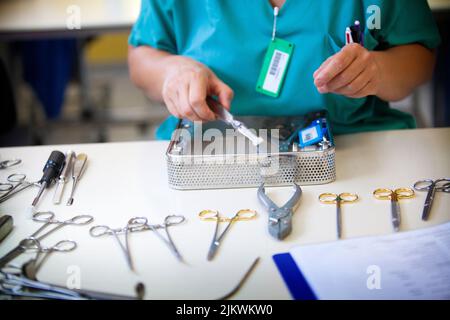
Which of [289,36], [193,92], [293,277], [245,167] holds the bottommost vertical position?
[293,277]

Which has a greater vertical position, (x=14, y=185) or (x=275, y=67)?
(x=275, y=67)

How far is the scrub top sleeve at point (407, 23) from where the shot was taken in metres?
1.12

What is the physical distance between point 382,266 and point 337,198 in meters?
0.18

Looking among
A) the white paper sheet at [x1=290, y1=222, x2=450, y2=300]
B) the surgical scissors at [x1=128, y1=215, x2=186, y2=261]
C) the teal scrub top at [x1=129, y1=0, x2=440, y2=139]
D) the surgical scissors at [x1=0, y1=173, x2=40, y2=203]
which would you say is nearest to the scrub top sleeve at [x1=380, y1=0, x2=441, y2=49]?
the teal scrub top at [x1=129, y1=0, x2=440, y2=139]

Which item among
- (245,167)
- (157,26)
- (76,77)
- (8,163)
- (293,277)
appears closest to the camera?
(293,277)

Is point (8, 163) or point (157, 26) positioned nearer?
point (8, 163)

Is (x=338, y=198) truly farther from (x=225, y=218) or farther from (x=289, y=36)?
(x=289, y=36)

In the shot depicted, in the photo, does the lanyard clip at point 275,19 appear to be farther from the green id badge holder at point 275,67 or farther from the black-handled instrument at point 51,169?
the black-handled instrument at point 51,169

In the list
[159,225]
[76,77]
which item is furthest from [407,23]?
[76,77]

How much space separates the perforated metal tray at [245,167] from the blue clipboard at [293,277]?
0.65 feet

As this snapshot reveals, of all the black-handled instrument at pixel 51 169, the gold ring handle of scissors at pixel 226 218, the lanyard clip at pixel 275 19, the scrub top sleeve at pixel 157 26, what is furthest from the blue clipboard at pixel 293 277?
the scrub top sleeve at pixel 157 26

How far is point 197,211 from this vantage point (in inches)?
34.3

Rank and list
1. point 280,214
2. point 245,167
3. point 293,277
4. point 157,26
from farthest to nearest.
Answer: point 157,26, point 245,167, point 280,214, point 293,277

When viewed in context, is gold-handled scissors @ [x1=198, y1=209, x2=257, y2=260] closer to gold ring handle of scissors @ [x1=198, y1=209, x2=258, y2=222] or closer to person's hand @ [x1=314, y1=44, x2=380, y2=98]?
gold ring handle of scissors @ [x1=198, y1=209, x2=258, y2=222]
